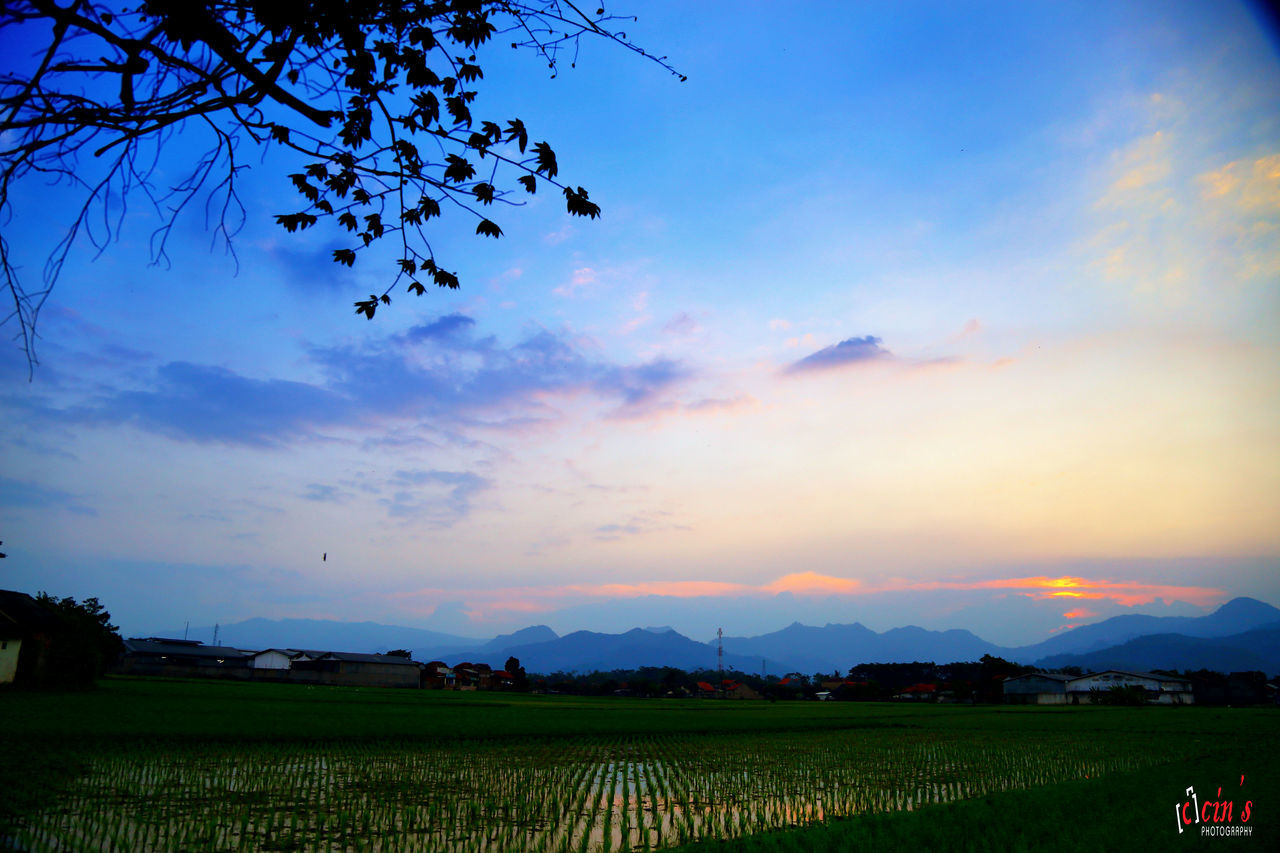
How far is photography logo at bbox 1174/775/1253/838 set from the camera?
33.1 feet

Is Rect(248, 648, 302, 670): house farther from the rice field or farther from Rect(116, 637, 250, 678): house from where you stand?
the rice field

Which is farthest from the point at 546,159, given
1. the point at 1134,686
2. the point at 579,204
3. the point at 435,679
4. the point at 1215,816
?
the point at 435,679

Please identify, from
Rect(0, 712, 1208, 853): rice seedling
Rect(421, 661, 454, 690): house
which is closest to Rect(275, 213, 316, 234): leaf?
Rect(0, 712, 1208, 853): rice seedling

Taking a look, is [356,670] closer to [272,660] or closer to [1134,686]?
[272,660]

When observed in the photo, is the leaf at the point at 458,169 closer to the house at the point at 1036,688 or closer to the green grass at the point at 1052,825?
the green grass at the point at 1052,825

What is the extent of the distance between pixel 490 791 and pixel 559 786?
71.9 inches

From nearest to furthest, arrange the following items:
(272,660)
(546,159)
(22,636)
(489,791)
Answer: (546,159), (489,791), (22,636), (272,660)

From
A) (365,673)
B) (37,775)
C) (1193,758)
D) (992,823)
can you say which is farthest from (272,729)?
(365,673)

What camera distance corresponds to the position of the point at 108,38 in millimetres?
4496

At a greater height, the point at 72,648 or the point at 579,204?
the point at 579,204

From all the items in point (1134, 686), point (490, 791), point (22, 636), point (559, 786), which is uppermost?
point (22, 636)

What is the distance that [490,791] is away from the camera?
45.1 feet

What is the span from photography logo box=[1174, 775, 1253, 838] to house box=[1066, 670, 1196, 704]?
78.1m

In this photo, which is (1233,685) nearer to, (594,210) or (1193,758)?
(1193,758)
